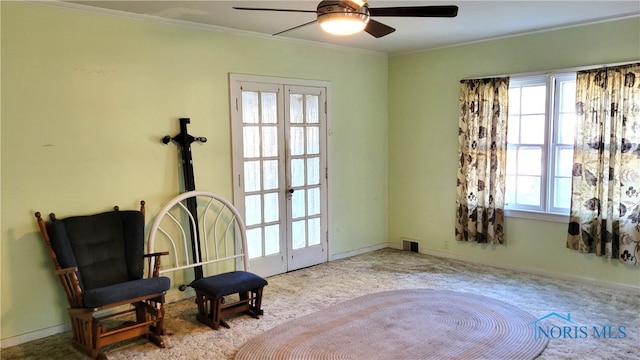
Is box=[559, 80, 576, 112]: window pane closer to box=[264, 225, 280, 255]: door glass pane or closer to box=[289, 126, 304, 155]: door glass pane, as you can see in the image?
box=[289, 126, 304, 155]: door glass pane

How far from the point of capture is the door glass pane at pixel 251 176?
15.7ft

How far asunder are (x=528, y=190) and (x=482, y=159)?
574 millimetres

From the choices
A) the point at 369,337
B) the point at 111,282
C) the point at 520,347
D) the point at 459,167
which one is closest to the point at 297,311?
the point at 369,337

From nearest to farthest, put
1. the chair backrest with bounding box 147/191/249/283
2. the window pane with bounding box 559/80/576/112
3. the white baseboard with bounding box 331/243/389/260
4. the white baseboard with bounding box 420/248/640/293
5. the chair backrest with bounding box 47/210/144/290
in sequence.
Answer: the chair backrest with bounding box 47/210/144/290
the chair backrest with bounding box 147/191/249/283
the white baseboard with bounding box 420/248/640/293
the window pane with bounding box 559/80/576/112
the white baseboard with bounding box 331/243/389/260

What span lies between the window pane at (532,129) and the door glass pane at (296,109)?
2364mm

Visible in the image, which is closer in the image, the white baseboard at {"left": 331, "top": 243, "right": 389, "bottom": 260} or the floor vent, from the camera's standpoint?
the white baseboard at {"left": 331, "top": 243, "right": 389, "bottom": 260}

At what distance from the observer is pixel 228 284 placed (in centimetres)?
370

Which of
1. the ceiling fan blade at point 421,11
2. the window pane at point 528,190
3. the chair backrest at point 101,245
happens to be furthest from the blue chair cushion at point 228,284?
the window pane at point 528,190

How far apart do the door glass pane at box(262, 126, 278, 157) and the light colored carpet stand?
4.37 feet

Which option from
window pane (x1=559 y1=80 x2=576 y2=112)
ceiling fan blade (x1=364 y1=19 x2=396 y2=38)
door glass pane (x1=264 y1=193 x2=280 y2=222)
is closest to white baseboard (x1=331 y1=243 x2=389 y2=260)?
door glass pane (x1=264 y1=193 x2=280 y2=222)

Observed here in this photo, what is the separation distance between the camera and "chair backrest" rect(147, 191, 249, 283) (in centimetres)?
418

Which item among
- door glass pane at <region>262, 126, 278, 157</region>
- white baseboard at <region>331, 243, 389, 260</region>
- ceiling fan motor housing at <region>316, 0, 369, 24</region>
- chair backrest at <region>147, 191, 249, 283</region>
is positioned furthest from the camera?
white baseboard at <region>331, 243, 389, 260</region>

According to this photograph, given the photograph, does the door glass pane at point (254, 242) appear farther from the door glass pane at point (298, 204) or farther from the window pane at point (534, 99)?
the window pane at point (534, 99)

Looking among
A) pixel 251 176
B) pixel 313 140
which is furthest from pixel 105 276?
pixel 313 140
